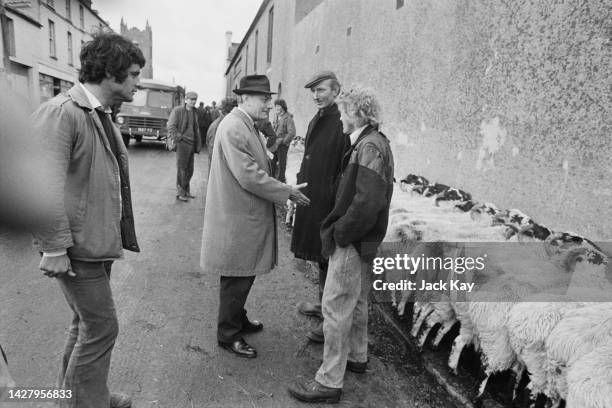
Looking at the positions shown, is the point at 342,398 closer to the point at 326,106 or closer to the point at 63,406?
the point at 63,406

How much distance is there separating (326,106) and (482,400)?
7.61ft

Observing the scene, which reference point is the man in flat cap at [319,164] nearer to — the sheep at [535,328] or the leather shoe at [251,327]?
the leather shoe at [251,327]

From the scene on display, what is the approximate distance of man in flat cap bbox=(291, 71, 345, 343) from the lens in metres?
3.48

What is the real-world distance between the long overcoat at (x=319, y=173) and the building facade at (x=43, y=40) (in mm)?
18092

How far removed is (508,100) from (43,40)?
28.2 metres

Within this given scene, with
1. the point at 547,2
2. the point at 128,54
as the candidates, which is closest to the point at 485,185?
the point at 547,2

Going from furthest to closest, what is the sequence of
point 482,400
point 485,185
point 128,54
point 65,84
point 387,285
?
1. point 65,84
2. point 485,185
3. point 387,285
4. point 482,400
5. point 128,54

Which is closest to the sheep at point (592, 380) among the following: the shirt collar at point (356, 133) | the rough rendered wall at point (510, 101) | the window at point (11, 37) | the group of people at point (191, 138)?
the shirt collar at point (356, 133)

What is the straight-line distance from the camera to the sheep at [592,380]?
185cm

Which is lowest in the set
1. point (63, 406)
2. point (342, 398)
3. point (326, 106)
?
point (342, 398)

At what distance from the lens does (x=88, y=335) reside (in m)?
2.15

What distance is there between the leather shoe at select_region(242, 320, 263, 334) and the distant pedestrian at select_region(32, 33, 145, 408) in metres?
1.45

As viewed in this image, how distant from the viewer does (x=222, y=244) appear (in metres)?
3.19

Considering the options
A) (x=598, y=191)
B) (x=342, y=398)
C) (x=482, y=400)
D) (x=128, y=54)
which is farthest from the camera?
(x=598, y=191)
